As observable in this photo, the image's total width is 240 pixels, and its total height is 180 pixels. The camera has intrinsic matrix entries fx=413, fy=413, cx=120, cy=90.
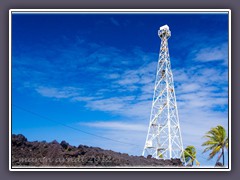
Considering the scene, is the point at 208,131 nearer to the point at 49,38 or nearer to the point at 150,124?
the point at 150,124

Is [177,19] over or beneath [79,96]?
over

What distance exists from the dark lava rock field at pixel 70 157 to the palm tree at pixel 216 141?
58 centimetres

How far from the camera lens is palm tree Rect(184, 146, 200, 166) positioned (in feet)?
22.9

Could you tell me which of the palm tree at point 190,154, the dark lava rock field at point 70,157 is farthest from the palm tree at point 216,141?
the dark lava rock field at point 70,157

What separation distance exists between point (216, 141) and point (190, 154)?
500 millimetres

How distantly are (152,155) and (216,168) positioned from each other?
1.09 metres

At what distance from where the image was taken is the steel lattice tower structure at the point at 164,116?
7176 millimetres

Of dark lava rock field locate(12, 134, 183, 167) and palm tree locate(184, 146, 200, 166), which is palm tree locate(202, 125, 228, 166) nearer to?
palm tree locate(184, 146, 200, 166)

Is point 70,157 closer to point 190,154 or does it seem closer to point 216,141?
point 190,154

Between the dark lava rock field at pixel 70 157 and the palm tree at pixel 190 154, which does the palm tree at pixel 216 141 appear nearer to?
the palm tree at pixel 190 154

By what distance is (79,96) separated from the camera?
23.8 ft
